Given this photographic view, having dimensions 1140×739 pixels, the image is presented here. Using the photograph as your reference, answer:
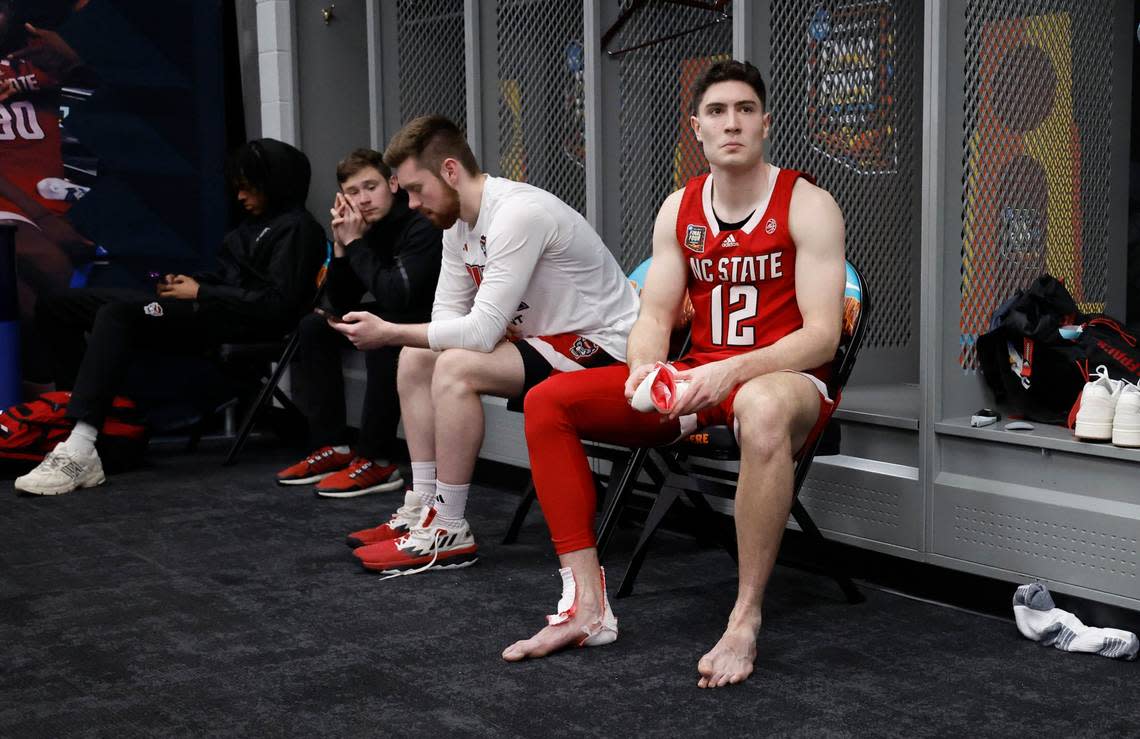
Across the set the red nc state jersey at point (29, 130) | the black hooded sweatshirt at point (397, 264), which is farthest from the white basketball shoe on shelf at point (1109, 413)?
the red nc state jersey at point (29, 130)

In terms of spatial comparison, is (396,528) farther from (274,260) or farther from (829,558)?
(274,260)

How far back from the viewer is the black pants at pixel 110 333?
14.2ft

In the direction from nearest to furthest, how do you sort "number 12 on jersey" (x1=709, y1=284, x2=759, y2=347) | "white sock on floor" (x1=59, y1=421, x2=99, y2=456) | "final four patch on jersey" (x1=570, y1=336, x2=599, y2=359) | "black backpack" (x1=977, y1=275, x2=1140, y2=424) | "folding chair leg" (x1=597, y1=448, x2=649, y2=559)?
1. "number 12 on jersey" (x1=709, y1=284, x2=759, y2=347)
2. "black backpack" (x1=977, y1=275, x2=1140, y2=424)
3. "folding chair leg" (x1=597, y1=448, x2=649, y2=559)
4. "final four patch on jersey" (x1=570, y1=336, x2=599, y2=359)
5. "white sock on floor" (x1=59, y1=421, x2=99, y2=456)

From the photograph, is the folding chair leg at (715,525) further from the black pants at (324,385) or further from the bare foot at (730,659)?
the black pants at (324,385)

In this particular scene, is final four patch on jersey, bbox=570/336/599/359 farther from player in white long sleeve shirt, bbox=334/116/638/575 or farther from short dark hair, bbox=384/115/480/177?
short dark hair, bbox=384/115/480/177

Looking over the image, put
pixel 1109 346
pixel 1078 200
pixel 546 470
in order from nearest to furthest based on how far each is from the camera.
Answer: pixel 546 470
pixel 1109 346
pixel 1078 200

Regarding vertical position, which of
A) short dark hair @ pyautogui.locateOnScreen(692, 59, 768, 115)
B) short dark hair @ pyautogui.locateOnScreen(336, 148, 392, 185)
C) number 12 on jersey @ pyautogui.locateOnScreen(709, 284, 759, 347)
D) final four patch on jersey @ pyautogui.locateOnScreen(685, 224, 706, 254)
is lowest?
number 12 on jersey @ pyautogui.locateOnScreen(709, 284, 759, 347)

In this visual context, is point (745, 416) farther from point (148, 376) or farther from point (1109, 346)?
point (148, 376)

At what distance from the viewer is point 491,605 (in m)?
2.83

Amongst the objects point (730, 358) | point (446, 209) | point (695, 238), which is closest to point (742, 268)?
point (695, 238)

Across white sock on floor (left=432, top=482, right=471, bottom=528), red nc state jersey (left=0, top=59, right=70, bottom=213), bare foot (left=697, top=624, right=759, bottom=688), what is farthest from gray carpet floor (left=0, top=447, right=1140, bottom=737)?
red nc state jersey (left=0, top=59, right=70, bottom=213)

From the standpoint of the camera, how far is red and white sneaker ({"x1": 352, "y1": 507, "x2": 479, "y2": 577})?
123 inches

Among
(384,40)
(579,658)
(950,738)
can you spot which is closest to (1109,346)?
(950,738)

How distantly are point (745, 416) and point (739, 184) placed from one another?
1.73 feet
